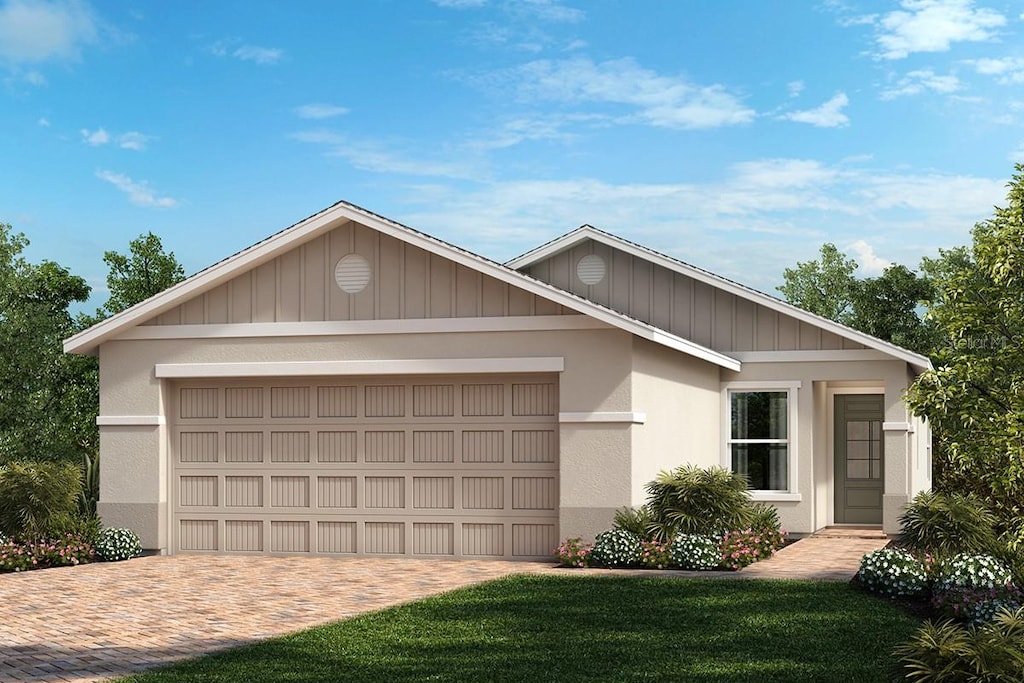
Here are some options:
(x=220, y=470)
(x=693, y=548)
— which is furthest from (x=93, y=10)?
(x=693, y=548)

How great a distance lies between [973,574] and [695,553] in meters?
3.86

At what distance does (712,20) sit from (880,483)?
13303mm

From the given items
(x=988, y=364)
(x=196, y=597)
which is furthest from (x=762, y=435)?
(x=196, y=597)

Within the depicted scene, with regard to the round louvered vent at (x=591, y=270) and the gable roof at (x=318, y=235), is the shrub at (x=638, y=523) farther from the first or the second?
the round louvered vent at (x=591, y=270)

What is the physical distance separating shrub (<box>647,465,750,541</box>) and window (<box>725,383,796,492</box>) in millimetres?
3813

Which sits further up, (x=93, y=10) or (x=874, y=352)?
(x=93, y=10)

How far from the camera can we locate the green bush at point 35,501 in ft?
59.3

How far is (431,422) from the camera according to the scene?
59.6 feet

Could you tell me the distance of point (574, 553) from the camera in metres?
16.8

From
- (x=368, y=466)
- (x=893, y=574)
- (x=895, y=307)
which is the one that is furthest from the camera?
(x=895, y=307)

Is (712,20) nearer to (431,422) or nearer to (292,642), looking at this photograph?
(431,422)

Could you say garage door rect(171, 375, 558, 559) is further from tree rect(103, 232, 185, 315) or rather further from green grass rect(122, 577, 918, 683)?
tree rect(103, 232, 185, 315)

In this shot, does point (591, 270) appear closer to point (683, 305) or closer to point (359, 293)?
point (683, 305)

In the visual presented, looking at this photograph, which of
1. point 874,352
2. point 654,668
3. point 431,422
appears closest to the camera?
point 654,668
